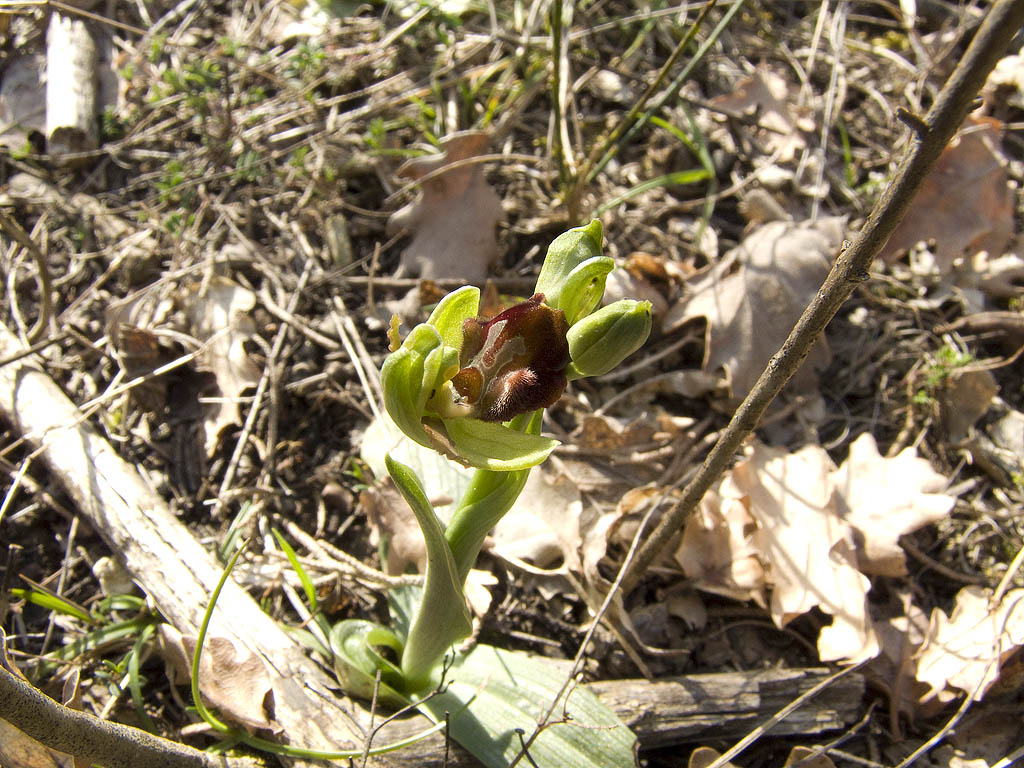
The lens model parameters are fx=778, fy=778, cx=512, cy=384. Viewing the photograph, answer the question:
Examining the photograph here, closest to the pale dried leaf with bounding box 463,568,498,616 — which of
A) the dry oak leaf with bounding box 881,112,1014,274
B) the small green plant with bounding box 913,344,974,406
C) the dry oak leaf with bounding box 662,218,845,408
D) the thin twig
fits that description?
the thin twig

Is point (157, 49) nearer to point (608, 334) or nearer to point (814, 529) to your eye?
point (608, 334)

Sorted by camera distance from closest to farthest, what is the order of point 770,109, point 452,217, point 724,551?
point 724,551 < point 452,217 < point 770,109

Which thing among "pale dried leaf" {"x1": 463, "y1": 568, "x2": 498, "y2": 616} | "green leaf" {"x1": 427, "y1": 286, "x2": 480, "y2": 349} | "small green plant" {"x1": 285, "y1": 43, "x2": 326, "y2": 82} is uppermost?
"small green plant" {"x1": 285, "y1": 43, "x2": 326, "y2": 82}

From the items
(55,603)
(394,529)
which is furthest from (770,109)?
(55,603)

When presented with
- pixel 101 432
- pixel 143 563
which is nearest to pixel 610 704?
pixel 143 563

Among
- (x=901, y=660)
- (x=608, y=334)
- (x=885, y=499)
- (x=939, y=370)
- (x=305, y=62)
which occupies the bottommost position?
(x=901, y=660)

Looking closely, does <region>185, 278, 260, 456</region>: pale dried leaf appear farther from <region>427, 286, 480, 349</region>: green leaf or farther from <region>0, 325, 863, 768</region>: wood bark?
<region>427, 286, 480, 349</region>: green leaf
